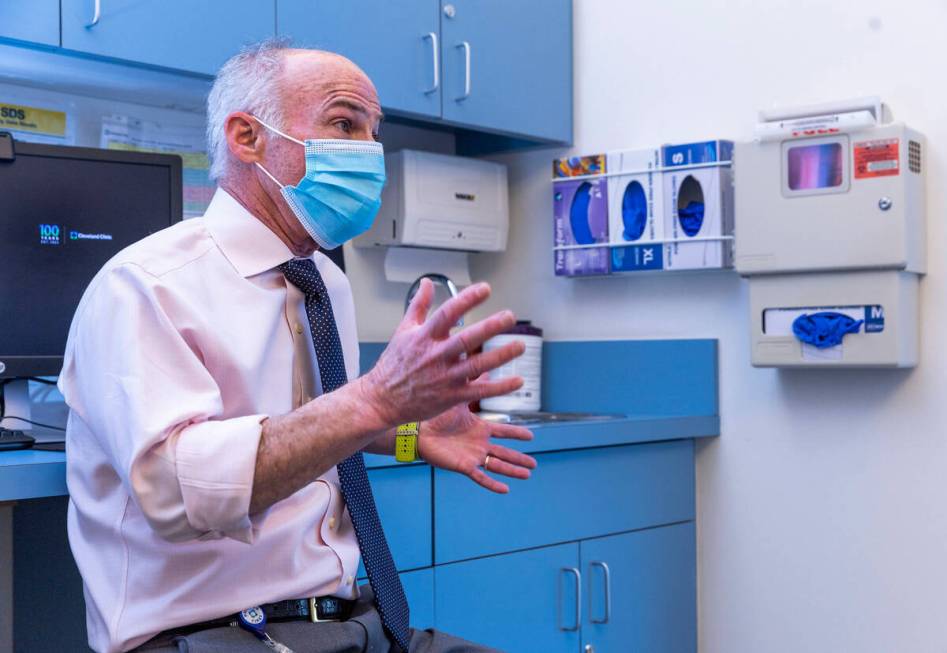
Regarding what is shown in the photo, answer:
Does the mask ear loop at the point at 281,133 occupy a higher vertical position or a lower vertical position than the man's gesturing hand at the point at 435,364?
higher

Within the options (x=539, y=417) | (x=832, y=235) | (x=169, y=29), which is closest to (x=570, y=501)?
(x=539, y=417)

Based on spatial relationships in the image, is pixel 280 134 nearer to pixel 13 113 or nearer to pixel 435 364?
pixel 435 364

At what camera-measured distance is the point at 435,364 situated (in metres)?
1.02

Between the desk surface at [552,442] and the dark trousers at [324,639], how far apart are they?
0.25 m

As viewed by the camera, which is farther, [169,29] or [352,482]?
[169,29]

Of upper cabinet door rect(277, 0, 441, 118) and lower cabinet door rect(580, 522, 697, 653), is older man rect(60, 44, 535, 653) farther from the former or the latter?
lower cabinet door rect(580, 522, 697, 653)

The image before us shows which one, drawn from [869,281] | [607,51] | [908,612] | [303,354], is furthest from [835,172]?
[303,354]

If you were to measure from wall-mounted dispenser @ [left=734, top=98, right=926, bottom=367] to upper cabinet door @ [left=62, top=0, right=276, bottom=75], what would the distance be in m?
1.00

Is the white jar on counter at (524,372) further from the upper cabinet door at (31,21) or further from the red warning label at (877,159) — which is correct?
the upper cabinet door at (31,21)

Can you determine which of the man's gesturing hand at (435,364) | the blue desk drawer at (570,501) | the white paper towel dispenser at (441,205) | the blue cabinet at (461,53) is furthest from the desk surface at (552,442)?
the blue cabinet at (461,53)

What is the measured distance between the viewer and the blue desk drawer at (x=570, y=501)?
6.20 ft

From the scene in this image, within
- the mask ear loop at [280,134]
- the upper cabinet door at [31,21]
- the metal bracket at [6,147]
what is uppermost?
the upper cabinet door at [31,21]

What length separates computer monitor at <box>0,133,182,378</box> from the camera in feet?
5.57

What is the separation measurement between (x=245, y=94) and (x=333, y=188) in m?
0.17
